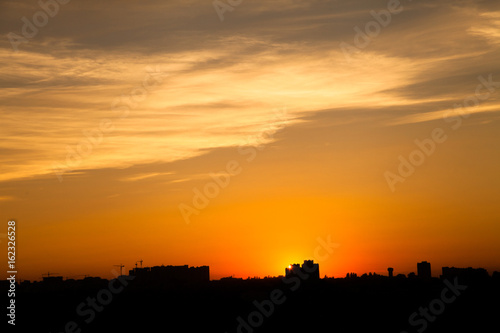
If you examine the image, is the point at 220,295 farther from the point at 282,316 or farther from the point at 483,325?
the point at 483,325

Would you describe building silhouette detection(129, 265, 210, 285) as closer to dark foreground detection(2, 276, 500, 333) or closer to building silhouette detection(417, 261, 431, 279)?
dark foreground detection(2, 276, 500, 333)

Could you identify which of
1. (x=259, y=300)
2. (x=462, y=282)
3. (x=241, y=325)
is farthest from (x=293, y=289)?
(x=462, y=282)

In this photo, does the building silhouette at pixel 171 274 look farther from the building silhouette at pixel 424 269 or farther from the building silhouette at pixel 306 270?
the building silhouette at pixel 424 269

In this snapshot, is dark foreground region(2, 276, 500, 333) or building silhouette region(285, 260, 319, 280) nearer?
dark foreground region(2, 276, 500, 333)

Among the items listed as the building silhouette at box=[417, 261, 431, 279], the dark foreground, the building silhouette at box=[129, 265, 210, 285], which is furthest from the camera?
the building silhouette at box=[417, 261, 431, 279]

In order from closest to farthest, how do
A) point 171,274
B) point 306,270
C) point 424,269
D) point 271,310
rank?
point 271,310 → point 306,270 → point 171,274 → point 424,269

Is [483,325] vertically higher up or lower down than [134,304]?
lower down

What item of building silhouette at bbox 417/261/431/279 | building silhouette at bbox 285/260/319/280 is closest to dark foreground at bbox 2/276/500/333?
building silhouette at bbox 285/260/319/280

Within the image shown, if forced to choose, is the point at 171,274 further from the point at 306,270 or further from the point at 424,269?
the point at 424,269

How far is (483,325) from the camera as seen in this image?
3278 inches

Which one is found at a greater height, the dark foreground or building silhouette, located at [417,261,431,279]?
building silhouette, located at [417,261,431,279]

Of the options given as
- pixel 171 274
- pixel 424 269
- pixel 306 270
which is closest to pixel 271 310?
pixel 306 270

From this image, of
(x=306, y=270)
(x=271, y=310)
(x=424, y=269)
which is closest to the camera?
(x=271, y=310)

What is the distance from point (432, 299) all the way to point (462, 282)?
29.9 m
